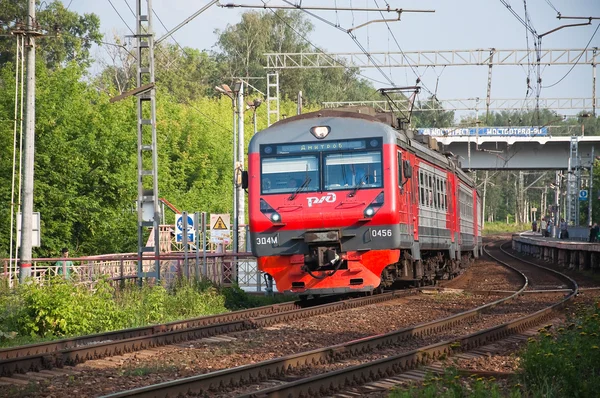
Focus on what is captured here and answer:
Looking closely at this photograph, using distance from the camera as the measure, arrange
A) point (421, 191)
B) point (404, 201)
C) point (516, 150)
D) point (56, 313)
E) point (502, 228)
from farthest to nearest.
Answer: point (502, 228) < point (516, 150) < point (421, 191) < point (404, 201) < point (56, 313)

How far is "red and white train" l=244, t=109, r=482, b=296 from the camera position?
16297mm

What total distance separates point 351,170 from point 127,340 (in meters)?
6.41

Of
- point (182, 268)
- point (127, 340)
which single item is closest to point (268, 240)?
point (127, 340)

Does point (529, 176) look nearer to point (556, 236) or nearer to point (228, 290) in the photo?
point (556, 236)

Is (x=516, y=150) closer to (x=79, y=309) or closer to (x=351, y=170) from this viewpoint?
(x=351, y=170)

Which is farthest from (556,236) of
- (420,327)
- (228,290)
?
(420,327)

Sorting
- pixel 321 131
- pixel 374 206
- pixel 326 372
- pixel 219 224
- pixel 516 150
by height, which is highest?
pixel 516 150

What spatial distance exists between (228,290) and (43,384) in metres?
10.9

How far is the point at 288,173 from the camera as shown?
16.6 meters

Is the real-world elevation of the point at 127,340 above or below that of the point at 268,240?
below

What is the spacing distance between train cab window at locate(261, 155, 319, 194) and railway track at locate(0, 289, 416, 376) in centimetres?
216

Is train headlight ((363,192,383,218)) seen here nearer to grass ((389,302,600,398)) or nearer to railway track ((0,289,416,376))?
railway track ((0,289,416,376))

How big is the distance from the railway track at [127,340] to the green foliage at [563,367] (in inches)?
190

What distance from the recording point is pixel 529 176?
143m
